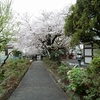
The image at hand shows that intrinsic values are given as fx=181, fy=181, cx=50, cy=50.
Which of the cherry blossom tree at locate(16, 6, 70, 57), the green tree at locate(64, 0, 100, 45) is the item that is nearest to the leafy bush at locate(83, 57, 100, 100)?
the green tree at locate(64, 0, 100, 45)

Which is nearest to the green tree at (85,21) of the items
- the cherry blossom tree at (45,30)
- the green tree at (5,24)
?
the green tree at (5,24)

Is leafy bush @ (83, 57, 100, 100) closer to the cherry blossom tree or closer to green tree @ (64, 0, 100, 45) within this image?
green tree @ (64, 0, 100, 45)

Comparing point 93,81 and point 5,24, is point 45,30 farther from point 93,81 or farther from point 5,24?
point 93,81

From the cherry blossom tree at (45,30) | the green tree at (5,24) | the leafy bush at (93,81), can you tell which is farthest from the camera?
the cherry blossom tree at (45,30)

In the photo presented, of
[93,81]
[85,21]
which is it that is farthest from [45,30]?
[93,81]

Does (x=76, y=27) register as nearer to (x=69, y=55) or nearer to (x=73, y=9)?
(x=73, y=9)

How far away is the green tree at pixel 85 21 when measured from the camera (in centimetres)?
1100

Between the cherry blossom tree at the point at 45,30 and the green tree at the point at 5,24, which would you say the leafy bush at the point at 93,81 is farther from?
the cherry blossom tree at the point at 45,30

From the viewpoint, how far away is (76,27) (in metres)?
12.2

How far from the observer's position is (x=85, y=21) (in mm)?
11195

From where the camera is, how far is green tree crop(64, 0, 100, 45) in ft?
36.1

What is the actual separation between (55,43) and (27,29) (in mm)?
3937

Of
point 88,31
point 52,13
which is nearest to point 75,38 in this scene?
point 88,31

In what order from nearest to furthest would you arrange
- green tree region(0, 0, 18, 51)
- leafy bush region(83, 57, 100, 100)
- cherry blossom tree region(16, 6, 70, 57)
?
leafy bush region(83, 57, 100, 100) → green tree region(0, 0, 18, 51) → cherry blossom tree region(16, 6, 70, 57)
